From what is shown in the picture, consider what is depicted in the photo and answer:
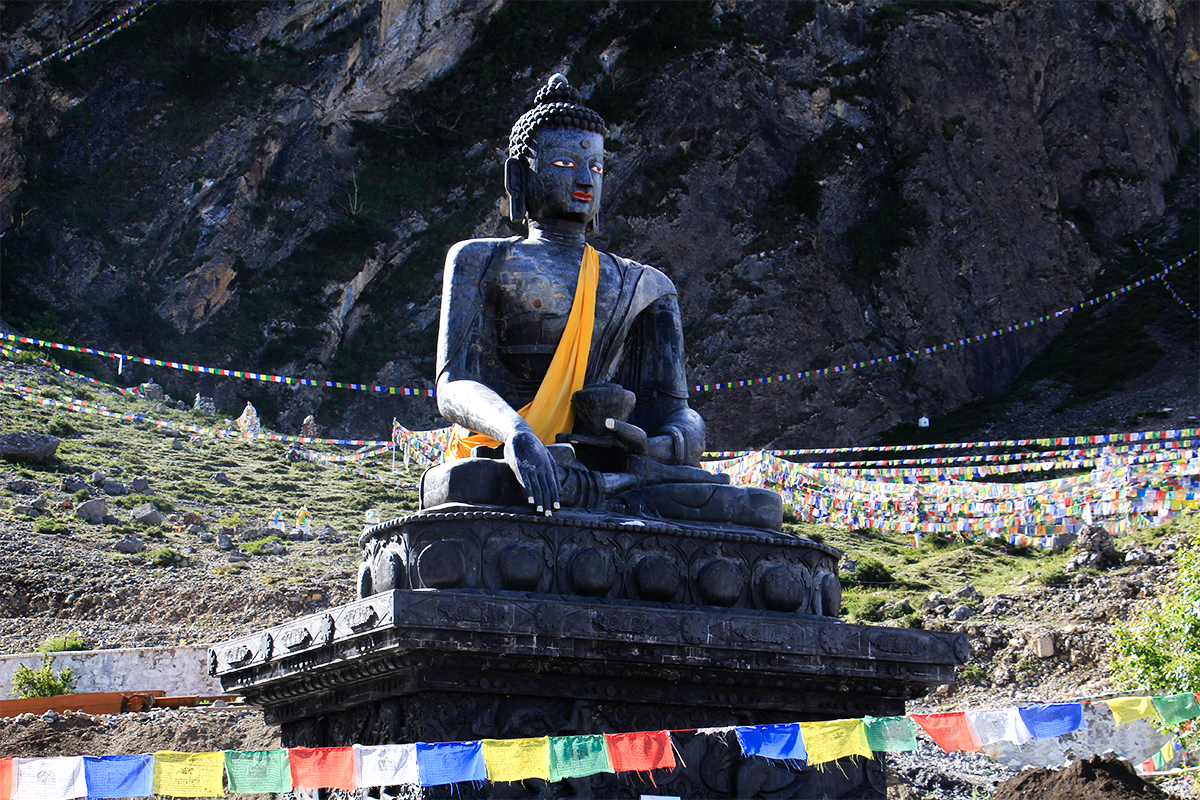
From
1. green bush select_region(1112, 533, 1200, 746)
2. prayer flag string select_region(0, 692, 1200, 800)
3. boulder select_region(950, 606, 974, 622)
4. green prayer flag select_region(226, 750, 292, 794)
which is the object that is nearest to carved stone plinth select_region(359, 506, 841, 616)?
prayer flag string select_region(0, 692, 1200, 800)

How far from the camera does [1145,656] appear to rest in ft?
38.3

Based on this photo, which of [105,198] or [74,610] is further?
[105,198]

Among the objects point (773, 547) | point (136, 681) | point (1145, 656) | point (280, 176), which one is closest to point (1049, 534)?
point (1145, 656)

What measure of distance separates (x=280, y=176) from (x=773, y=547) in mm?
37979

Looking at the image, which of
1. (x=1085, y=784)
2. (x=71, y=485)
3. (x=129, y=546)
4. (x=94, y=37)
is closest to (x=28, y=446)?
(x=71, y=485)

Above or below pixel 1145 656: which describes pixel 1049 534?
above

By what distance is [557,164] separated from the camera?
7.14 meters

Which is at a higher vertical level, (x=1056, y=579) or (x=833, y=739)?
(x=1056, y=579)

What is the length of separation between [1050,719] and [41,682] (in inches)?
484

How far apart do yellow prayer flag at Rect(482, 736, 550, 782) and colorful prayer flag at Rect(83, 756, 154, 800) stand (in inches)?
55.1

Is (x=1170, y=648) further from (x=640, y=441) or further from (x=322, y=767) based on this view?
(x=322, y=767)

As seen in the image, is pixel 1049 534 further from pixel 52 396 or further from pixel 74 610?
pixel 52 396

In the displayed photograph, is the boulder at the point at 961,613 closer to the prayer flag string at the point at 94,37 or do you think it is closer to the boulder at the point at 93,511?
the boulder at the point at 93,511

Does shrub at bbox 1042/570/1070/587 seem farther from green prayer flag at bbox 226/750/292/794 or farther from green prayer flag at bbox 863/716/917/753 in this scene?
green prayer flag at bbox 226/750/292/794
